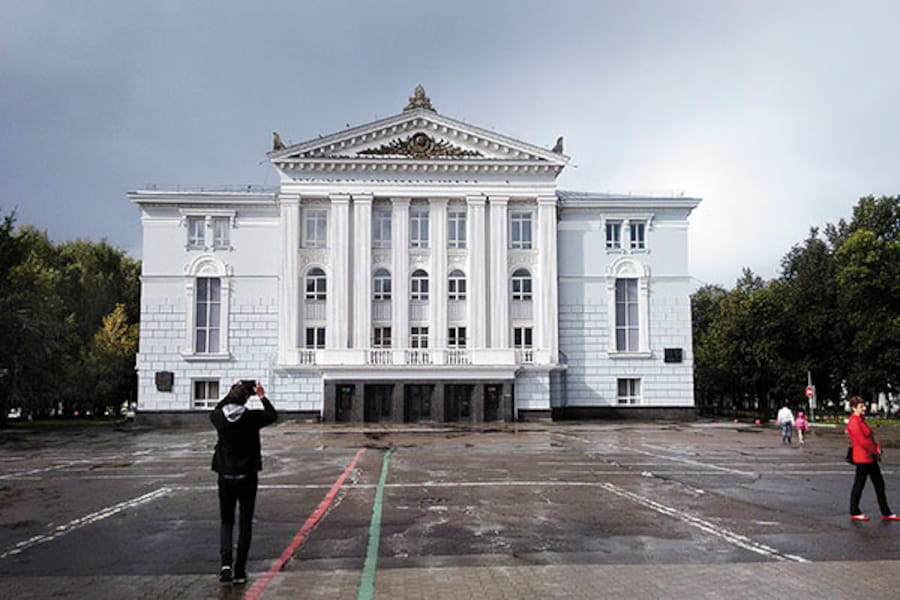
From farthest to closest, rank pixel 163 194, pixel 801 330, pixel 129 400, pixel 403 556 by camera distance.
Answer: pixel 129 400 → pixel 801 330 → pixel 163 194 → pixel 403 556

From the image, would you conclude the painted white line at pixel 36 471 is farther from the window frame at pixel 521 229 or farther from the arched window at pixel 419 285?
the window frame at pixel 521 229

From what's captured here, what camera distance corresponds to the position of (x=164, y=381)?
4425 cm

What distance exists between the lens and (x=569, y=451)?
980 inches

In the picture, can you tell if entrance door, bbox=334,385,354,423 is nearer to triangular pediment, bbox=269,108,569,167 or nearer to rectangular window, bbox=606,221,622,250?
triangular pediment, bbox=269,108,569,167

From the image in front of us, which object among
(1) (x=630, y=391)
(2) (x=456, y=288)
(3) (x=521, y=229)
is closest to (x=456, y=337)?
(2) (x=456, y=288)

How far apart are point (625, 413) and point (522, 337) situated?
781 cm

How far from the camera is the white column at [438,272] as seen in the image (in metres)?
45.6

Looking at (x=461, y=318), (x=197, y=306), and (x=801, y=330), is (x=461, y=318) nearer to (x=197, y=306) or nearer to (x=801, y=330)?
(x=197, y=306)

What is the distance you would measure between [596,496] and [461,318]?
106 ft

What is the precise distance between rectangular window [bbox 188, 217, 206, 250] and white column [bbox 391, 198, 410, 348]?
37.3 feet

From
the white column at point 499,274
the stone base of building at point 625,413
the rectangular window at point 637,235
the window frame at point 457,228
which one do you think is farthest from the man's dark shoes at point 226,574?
the rectangular window at point 637,235

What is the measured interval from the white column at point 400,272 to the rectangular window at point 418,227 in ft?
2.06

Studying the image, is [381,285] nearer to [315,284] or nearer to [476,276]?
[315,284]

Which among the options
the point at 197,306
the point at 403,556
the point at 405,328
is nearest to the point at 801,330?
the point at 405,328
